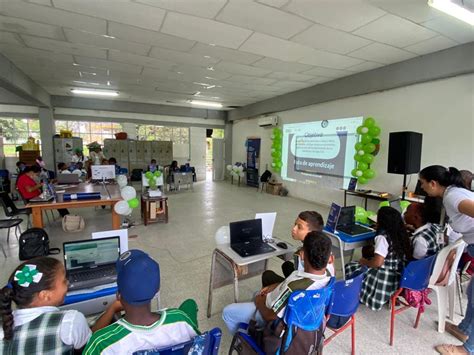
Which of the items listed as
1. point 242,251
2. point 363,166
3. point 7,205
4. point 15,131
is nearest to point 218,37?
point 242,251

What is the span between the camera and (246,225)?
2.15 meters

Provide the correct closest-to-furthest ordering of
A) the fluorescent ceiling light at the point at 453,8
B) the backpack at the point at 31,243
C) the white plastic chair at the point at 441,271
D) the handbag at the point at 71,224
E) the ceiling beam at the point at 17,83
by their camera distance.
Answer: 1. the white plastic chair at the point at 441,271
2. the fluorescent ceiling light at the point at 453,8
3. the backpack at the point at 31,243
4. the handbag at the point at 71,224
5. the ceiling beam at the point at 17,83

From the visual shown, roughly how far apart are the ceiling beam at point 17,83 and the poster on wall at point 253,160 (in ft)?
22.4

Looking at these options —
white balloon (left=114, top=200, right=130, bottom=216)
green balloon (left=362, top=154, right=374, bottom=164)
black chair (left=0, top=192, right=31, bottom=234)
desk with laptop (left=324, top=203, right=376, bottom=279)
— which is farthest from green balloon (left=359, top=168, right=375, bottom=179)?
black chair (left=0, top=192, right=31, bottom=234)

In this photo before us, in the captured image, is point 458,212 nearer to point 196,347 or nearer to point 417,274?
point 417,274

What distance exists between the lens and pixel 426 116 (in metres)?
4.33

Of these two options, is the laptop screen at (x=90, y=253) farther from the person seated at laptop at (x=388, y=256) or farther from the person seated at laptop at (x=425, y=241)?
the person seated at laptop at (x=425, y=241)

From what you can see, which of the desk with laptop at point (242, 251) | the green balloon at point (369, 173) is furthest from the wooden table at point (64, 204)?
the green balloon at point (369, 173)

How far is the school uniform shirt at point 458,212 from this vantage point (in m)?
1.82

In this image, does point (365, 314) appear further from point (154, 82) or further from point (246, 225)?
point (154, 82)

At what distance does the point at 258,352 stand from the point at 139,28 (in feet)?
12.8

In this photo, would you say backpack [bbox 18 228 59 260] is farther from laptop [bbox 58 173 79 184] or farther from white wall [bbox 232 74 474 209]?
white wall [bbox 232 74 474 209]

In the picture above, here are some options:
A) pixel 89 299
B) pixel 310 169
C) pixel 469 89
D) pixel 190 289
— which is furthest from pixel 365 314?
pixel 310 169

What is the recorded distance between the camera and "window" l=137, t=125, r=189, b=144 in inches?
404
